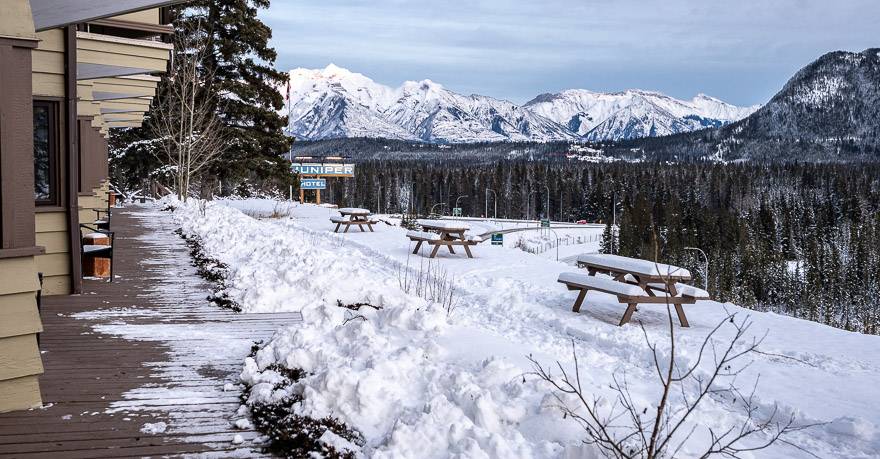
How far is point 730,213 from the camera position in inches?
3718

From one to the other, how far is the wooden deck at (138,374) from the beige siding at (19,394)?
60 millimetres

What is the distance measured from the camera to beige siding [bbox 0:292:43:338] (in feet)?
12.2

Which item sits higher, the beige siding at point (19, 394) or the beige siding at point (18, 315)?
the beige siding at point (18, 315)

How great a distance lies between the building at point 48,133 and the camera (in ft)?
12.4

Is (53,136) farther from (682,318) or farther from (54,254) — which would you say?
(682,318)

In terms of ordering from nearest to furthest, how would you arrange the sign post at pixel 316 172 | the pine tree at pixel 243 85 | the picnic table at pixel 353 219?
1. the picnic table at pixel 353 219
2. the pine tree at pixel 243 85
3. the sign post at pixel 316 172

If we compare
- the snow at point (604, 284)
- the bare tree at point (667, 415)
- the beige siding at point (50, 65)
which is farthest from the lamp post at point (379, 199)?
the bare tree at point (667, 415)

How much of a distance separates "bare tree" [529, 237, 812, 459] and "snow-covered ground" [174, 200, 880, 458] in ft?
0.29

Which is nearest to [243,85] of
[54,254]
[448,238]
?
[448,238]

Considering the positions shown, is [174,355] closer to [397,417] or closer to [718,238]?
[397,417]

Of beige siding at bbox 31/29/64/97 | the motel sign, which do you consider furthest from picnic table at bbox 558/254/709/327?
the motel sign

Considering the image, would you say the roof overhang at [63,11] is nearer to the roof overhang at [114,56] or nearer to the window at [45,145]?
the window at [45,145]

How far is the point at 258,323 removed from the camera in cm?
632

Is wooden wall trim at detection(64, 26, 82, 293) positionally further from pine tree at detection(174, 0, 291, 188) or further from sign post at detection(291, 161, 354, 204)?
sign post at detection(291, 161, 354, 204)
